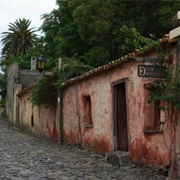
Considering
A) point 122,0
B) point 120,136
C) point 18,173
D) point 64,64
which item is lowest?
point 18,173

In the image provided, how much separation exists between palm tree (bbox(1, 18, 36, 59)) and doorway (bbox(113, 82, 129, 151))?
123ft

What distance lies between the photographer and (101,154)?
11.8m

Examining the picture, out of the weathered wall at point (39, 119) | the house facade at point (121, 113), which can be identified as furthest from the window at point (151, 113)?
the weathered wall at point (39, 119)

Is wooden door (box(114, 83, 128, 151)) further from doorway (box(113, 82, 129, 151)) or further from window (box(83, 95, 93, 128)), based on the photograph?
window (box(83, 95, 93, 128))

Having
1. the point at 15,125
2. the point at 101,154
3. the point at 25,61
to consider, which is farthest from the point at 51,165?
the point at 25,61

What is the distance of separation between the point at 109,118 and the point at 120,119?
15.9 inches

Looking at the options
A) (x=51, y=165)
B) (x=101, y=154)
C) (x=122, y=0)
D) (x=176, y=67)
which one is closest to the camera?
(x=176, y=67)

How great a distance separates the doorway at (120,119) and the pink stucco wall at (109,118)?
0.21 meters

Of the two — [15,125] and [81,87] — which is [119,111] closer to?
[81,87]

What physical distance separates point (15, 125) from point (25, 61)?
10419 millimetres

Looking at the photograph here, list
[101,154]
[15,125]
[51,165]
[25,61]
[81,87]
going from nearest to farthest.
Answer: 1. [51,165]
2. [101,154]
3. [81,87]
4. [15,125]
5. [25,61]

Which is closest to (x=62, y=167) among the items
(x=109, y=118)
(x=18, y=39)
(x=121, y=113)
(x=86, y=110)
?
(x=109, y=118)

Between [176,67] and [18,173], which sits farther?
[18,173]

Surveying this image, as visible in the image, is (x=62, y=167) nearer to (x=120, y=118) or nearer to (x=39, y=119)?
(x=120, y=118)
